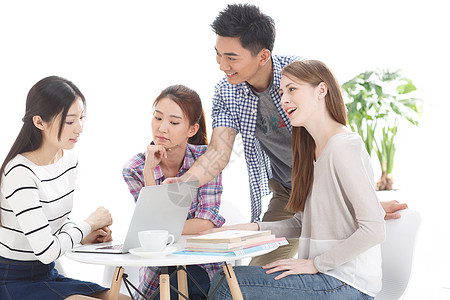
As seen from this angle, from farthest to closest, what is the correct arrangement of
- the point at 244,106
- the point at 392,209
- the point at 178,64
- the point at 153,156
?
the point at 178,64 → the point at 244,106 → the point at 392,209 → the point at 153,156

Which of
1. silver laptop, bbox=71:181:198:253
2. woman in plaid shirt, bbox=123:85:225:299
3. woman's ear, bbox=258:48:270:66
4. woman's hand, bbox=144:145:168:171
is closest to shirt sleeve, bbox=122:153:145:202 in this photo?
woman in plaid shirt, bbox=123:85:225:299

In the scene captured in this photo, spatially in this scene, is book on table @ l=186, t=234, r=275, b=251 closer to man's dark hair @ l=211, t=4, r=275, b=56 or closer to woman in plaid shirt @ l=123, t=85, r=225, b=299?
woman in plaid shirt @ l=123, t=85, r=225, b=299

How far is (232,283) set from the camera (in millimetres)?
1423

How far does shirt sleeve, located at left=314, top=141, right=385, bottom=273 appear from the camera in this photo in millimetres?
1458

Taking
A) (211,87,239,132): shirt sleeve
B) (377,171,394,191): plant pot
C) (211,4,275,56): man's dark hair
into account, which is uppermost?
(211,4,275,56): man's dark hair

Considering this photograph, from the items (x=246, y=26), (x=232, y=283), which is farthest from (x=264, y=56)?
(x=232, y=283)

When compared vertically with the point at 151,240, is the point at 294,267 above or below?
below

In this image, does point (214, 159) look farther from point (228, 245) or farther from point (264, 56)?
point (228, 245)

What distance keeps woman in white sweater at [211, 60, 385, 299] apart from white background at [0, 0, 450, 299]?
2.25 ft

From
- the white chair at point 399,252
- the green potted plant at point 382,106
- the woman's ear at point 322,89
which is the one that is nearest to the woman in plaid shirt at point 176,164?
the woman's ear at point 322,89

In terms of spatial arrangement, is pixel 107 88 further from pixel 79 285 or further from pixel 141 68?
pixel 79 285

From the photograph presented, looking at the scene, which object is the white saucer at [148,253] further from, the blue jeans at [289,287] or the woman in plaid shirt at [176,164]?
the woman in plaid shirt at [176,164]

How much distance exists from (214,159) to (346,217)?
2.09 feet

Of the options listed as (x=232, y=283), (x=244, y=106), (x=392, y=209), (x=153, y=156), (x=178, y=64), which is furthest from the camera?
(x=178, y=64)
